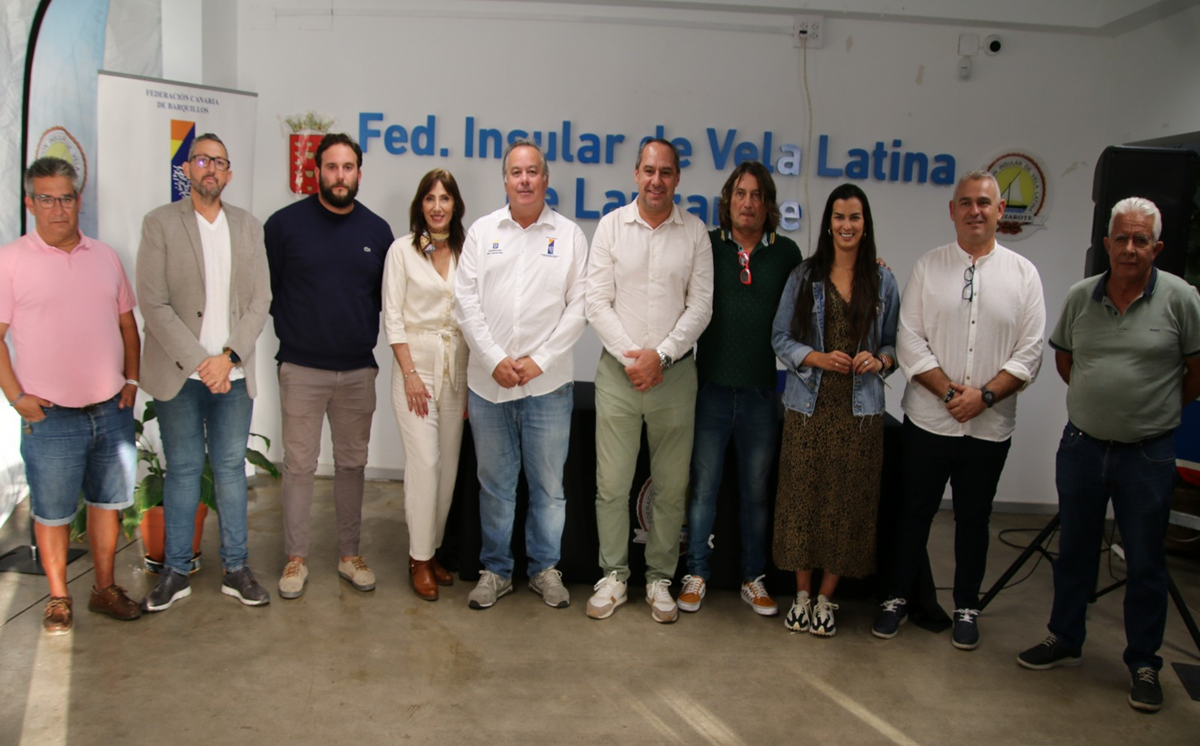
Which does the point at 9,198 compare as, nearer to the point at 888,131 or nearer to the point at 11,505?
the point at 11,505

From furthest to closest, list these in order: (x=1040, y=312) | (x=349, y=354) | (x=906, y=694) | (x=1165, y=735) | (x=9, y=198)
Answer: (x=9, y=198) < (x=349, y=354) < (x=1040, y=312) < (x=906, y=694) < (x=1165, y=735)

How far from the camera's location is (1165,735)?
9.77ft

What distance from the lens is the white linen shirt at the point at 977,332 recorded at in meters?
3.36

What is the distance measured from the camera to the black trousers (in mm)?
3426

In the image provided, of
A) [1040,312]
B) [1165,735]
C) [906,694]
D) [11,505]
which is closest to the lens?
[1165,735]

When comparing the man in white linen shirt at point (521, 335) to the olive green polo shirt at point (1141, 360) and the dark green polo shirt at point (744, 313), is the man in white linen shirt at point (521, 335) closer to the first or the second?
the dark green polo shirt at point (744, 313)

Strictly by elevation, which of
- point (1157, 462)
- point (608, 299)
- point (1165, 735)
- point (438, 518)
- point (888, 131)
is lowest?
point (1165, 735)

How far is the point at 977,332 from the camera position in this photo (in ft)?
11.1

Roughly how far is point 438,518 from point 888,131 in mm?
3476

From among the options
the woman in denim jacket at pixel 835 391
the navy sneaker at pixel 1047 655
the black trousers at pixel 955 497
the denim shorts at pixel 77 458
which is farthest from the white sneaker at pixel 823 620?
the denim shorts at pixel 77 458

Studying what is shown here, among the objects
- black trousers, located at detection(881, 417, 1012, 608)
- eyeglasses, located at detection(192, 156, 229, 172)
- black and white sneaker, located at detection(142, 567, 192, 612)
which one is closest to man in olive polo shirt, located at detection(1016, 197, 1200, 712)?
black trousers, located at detection(881, 417, 1012, 608)

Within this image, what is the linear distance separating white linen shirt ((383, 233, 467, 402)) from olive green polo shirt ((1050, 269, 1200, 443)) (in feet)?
7.85

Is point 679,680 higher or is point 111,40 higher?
point 111,40

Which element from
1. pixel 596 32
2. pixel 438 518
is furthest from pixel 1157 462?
pixel 596 32
